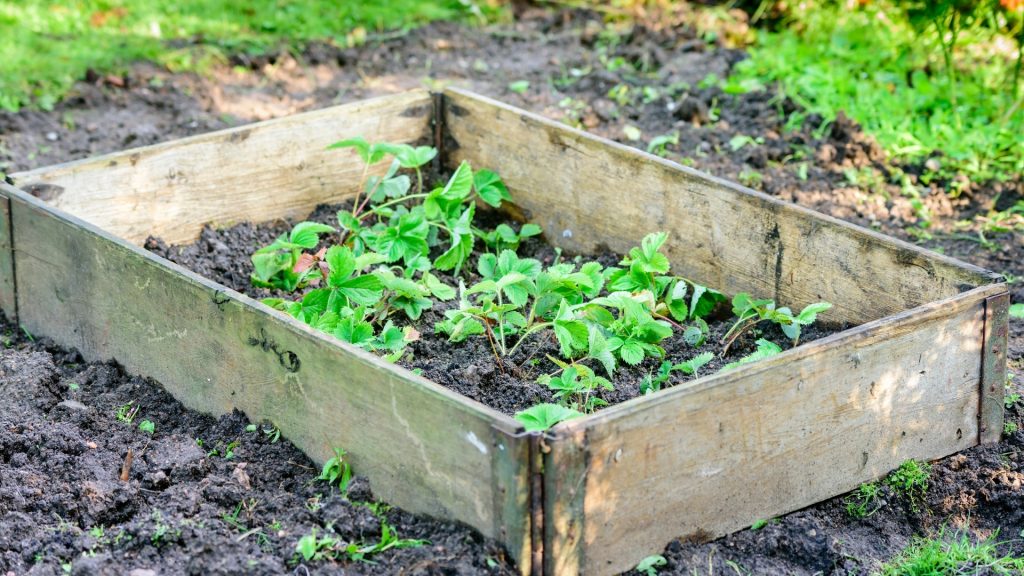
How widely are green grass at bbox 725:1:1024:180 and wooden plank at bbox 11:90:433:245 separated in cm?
187

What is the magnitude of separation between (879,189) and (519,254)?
154cm

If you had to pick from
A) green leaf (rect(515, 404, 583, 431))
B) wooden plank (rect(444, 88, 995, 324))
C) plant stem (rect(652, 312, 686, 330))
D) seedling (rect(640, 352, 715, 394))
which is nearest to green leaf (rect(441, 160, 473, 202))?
wooden plank (rect(444, 88, 995, 324))

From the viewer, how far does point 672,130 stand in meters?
5.68

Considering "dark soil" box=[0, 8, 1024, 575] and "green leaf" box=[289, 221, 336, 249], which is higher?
"green leaf" box=[289, 221, 336, 249]

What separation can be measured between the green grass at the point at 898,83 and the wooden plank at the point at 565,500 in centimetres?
318

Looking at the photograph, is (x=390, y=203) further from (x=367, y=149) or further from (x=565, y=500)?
(x=565, y=500)

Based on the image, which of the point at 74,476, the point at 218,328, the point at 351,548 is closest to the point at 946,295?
the point at 351,548

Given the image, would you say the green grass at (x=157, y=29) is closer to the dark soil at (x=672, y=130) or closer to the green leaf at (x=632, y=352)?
the dark soil at (x=672, y=130)

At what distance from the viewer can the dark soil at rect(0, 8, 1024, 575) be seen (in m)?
3.07

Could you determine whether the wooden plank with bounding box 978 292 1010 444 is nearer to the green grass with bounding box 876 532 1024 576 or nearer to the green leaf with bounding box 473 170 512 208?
the green grass with bounding box 876 532 1024 576

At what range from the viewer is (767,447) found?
9.89ft

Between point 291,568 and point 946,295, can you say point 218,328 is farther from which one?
point 946,295

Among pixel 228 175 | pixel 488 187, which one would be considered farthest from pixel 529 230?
pixel 228 175

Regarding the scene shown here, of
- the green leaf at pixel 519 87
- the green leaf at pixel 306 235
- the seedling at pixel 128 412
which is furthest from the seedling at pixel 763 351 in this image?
the green leaf at pixel 519 87
